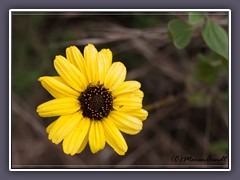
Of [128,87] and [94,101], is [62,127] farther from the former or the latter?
[128,87]

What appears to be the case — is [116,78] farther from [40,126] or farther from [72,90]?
[40,126]

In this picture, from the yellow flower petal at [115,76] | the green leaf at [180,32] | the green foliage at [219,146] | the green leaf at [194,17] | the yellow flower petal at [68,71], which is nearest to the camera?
the yellow flower petal at [68,71]

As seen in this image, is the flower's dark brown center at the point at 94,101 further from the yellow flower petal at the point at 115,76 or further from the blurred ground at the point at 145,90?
the blurred ground at the point at 145,90

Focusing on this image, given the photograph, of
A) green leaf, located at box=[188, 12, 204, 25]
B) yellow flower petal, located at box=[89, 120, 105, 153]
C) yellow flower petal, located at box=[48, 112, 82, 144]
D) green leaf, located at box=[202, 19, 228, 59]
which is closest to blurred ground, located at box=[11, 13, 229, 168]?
green leaf, located at box=[202, 19, 228, 59]

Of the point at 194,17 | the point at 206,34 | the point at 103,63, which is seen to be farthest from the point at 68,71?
the point at 206,34

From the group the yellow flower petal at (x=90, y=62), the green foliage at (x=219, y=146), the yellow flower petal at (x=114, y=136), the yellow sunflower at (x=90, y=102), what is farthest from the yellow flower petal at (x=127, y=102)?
the green foliage at (x=219, y=146)
